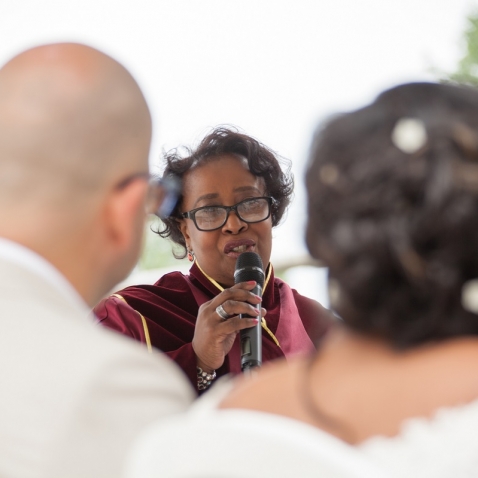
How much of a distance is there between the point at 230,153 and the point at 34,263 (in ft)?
5.91

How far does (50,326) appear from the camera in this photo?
1.15 metres

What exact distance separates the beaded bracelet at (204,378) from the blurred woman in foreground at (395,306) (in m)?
1.57

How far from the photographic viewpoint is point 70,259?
4.09ft

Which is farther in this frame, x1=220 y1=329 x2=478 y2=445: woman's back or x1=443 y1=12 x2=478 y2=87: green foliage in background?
x1=443 y1=12 x2=478 y2=87: green foliage in background

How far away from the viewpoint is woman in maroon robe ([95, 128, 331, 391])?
9.11ft

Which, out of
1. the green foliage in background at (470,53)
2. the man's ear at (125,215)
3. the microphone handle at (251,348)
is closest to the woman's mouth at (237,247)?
the microphone handle at (251,348)

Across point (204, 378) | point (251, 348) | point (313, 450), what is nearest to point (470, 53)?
point (204, 378)

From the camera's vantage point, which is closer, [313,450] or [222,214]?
[313,450]

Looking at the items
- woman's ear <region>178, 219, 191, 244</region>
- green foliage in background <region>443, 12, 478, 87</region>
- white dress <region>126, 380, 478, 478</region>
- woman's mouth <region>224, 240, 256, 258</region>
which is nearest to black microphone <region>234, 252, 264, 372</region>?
woman's mouth <region>224, 240, 256, 258</region>

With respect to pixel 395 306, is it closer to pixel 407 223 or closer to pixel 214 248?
pixel 407 223

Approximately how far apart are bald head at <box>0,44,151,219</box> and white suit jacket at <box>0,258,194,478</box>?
0.14m

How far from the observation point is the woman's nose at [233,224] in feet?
9.20

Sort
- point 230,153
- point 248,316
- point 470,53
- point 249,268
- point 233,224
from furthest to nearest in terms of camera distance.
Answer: point 470,53, point 230,153, point 233,224, point 249,268, point 248,316

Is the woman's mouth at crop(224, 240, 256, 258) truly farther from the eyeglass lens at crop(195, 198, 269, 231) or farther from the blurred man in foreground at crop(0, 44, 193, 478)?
the blurred man in foreground at crop(0, 44, 193, 478)
